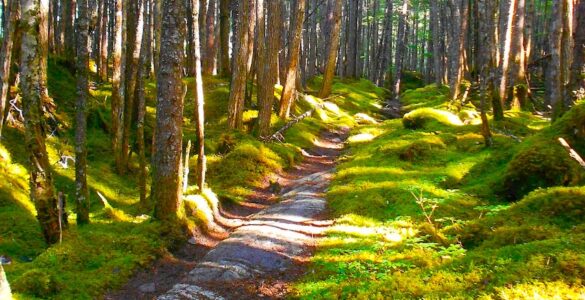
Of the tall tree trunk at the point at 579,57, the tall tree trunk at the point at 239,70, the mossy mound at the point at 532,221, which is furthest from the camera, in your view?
the tall tree trunk at the point at 239,70

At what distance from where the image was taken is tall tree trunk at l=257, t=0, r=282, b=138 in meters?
17.9

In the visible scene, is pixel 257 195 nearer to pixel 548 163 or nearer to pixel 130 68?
pixel 130 68

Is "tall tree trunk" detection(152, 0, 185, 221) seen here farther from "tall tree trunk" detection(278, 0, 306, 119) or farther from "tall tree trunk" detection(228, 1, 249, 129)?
"tall tree trunk" detection(278, 0, 306, 119)

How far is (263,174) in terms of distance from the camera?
15.3 metres

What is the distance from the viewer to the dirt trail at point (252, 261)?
7.19m

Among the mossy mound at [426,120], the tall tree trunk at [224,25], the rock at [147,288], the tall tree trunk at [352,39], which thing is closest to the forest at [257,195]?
the rock at [147,288]

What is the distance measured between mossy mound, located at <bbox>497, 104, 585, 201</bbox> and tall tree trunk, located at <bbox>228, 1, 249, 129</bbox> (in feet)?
32.3

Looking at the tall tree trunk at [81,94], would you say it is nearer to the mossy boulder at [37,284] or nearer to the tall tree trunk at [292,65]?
the mossy boulder at [37,284]

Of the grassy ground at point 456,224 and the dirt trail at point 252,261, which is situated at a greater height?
the grassy ground at point 456,224

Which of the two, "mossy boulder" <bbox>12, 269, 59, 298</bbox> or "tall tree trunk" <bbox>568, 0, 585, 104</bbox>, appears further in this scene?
"tall tree trunk" <bbox>568, 0, 585, 104</bbox>

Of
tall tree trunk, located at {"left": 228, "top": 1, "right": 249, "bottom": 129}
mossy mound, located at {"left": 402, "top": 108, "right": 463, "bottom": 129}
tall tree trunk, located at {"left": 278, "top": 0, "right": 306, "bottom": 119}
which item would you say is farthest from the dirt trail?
mossy mound, located at {"left": 402, "top": 108, "right": 463, "bottom": 129}

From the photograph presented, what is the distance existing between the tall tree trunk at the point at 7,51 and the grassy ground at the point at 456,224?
464 cm

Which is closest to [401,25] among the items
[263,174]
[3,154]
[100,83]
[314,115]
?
[314,115]

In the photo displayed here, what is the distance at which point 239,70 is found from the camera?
55.2ft
